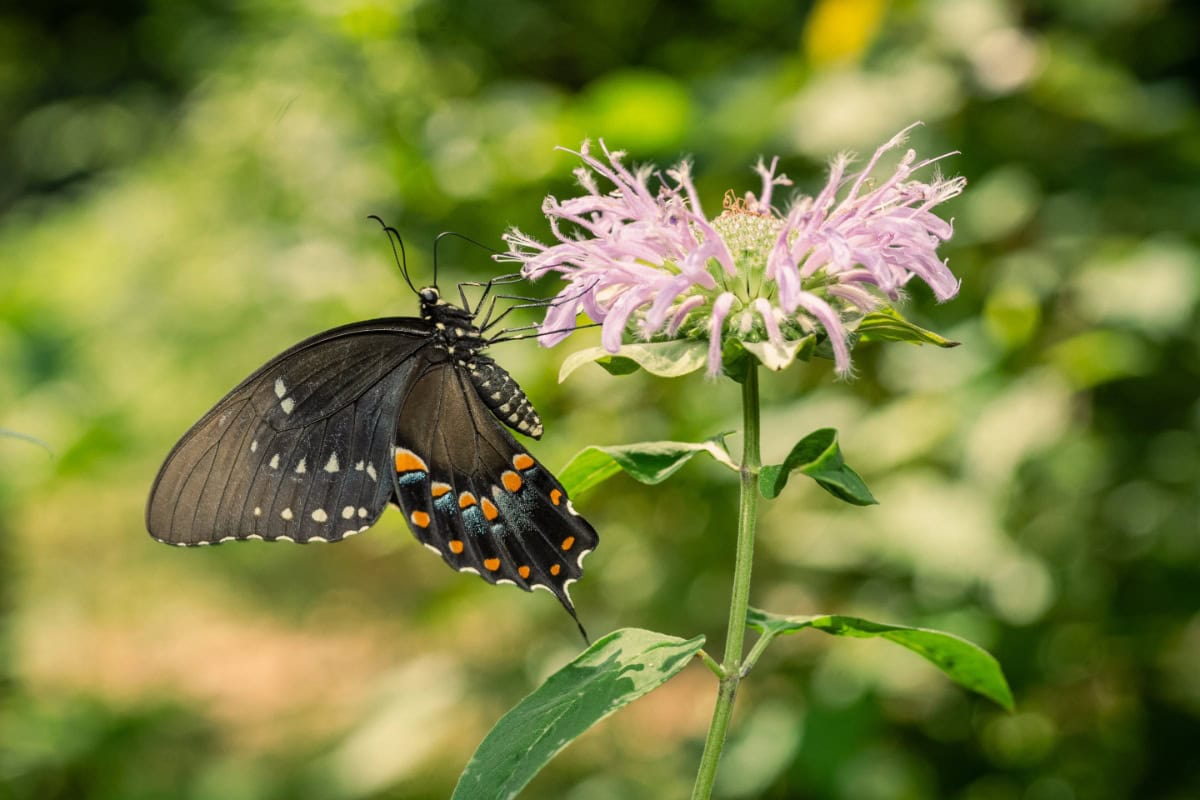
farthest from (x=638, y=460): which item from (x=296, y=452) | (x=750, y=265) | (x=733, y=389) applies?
(x=733, y=389)

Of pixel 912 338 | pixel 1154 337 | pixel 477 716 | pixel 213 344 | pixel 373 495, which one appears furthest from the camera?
pixel 213 344

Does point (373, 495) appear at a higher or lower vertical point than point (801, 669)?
higher

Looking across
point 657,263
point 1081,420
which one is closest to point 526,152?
point 1081,420

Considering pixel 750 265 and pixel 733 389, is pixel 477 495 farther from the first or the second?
pixel 733 389

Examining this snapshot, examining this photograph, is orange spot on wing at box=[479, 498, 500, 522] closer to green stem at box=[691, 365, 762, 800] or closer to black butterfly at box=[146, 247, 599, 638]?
black butterfly at box=[146, 247, 599, 638]

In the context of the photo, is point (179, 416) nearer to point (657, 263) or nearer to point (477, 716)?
point (477, 716)

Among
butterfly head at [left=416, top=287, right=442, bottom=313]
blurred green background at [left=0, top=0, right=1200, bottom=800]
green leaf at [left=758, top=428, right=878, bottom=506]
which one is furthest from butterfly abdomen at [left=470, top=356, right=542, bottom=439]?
blurred green background at [left=0, top=0, right=1200, bottom=800]

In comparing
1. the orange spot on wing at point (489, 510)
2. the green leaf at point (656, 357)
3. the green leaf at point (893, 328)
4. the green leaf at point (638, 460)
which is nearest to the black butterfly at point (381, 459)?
the orange spot on wing at point (489, 510)
